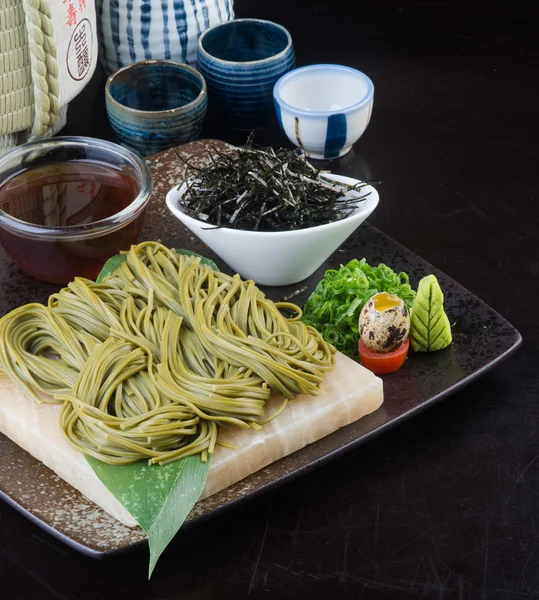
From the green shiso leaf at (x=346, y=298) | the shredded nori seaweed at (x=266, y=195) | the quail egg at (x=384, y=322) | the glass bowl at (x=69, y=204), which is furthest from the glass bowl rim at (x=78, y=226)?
the quail egg at (x=384, y=322)

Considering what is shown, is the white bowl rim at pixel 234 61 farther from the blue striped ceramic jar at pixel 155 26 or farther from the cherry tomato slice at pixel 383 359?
the cherry tomato slice at pixel 383 359

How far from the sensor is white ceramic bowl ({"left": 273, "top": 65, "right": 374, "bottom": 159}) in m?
3.08

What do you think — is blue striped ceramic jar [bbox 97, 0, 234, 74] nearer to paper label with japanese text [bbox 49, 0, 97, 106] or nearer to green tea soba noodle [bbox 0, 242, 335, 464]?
paper label with japanese text [bbox 49, 0, 97, 106]

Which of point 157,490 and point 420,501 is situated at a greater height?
point 157,490

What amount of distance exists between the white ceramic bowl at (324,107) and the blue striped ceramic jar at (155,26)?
0.38 metres

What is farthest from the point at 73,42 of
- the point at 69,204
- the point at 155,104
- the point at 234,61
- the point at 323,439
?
the point at 323,439

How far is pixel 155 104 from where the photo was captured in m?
3.30

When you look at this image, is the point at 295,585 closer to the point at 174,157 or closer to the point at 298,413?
the point at 298,413

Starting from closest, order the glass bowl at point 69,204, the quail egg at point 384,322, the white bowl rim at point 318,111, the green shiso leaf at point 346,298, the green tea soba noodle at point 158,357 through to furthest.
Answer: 1. the green tea soba noodle at point 158,357
2. the quail egg at point 384,322
3. the green shiso leaf at point 346,298
4. the glass bowl at point 69,204
5. the white bowl rim at point 318,111

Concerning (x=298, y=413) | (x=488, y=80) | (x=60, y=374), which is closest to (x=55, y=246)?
(x=60, y=374)

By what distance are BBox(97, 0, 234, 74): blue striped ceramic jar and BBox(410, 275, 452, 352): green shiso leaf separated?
1418 mm

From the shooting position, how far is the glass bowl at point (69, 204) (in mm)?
2559

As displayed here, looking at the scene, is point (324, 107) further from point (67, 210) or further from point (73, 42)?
point (67, 210)

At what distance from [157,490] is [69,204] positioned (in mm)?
1017
